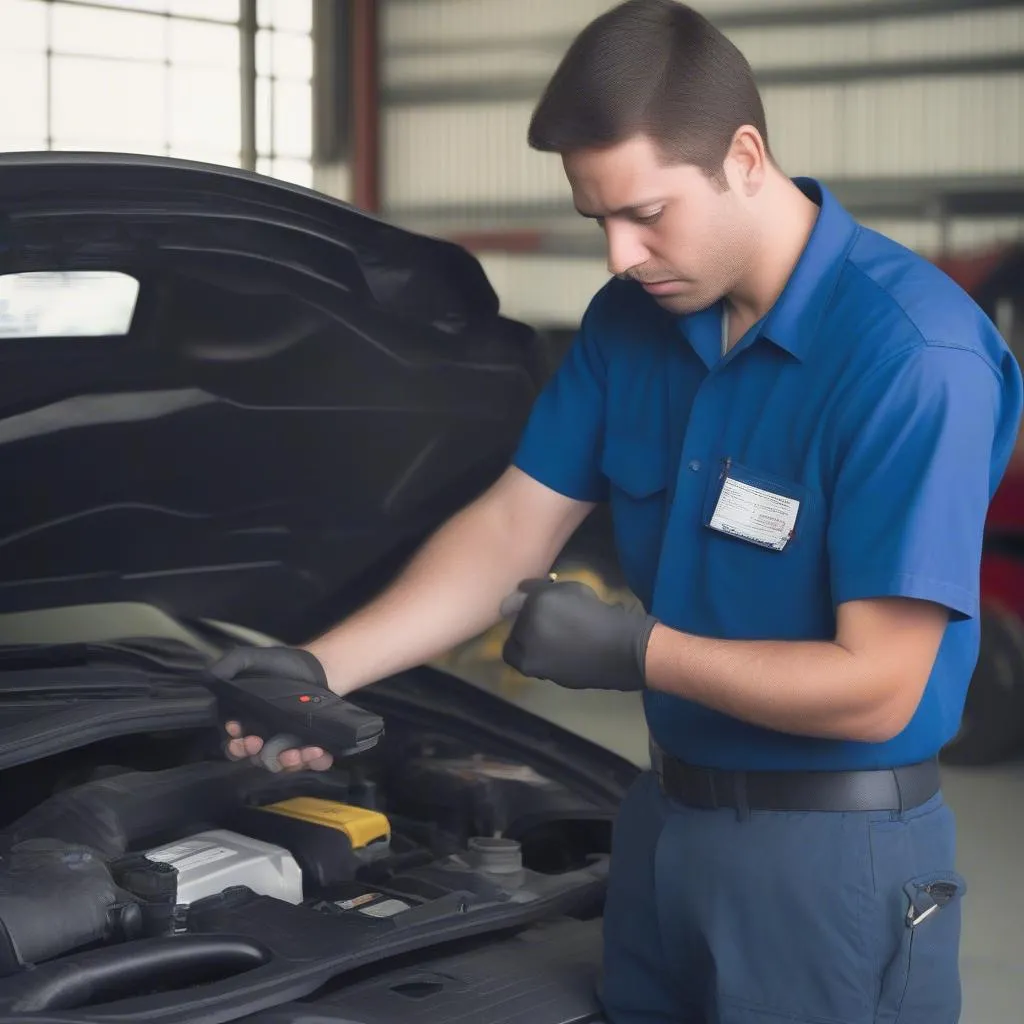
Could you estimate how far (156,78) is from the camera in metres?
11.3

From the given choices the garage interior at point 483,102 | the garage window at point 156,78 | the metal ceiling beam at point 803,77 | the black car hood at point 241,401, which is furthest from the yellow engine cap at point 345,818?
the garage window at point 156,78

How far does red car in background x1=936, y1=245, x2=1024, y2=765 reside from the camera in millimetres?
4469

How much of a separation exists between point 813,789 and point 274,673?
557 millimetres

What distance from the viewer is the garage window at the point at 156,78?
10.6m

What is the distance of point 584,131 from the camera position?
142 cm

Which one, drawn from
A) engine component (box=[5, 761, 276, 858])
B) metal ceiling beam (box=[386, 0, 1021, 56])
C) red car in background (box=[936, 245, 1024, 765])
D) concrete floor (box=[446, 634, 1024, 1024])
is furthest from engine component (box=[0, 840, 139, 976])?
metal ceiling beam (box=[386, 0, 1021, 56])

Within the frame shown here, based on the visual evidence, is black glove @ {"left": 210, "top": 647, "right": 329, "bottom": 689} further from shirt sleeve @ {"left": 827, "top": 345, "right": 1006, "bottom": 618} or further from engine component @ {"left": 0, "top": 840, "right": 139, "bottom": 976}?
shirt sleeve @ {"left": 827, "top": 345, "right": 1006, "bottom": 618}

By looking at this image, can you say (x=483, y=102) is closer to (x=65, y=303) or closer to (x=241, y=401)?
(x=241, y=401)

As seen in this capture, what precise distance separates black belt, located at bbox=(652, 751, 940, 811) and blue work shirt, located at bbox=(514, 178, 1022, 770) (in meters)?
0.01

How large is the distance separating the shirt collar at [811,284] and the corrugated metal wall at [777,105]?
8.68m

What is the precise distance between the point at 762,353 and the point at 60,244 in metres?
0.75

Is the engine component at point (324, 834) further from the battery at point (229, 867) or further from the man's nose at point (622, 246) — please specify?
the man's nose at point (622, 246)

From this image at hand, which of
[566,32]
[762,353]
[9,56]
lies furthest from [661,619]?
[566,32]

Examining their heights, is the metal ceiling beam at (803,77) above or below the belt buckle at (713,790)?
above
